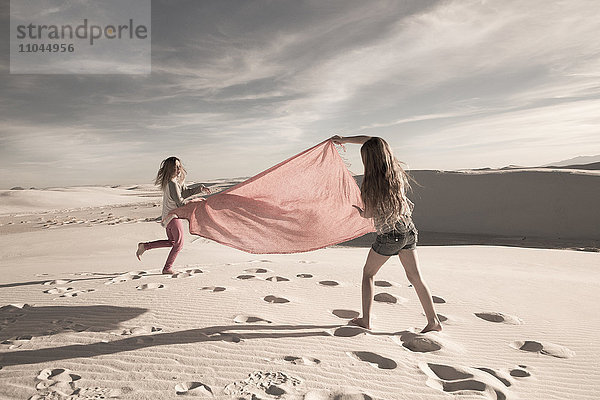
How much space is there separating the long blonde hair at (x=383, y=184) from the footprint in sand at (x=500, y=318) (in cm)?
195

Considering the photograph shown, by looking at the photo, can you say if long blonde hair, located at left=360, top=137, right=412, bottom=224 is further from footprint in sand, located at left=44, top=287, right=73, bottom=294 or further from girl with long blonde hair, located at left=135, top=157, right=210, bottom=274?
footprint in sand, located at left=44, top=287, right=73, bottom=294

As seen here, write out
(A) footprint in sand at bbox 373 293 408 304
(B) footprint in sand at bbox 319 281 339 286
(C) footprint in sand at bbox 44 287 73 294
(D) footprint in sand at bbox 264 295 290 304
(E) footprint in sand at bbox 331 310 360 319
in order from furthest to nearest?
(B) footprint in sand at bbox 319 281 339 286, (C) footprint in sand at bbox 44 287 73 294, (A) footprint in sand at bbox 373 293 408 304, (D) footprint in sand at bbox 264 295 290 304, (E) footprint in sand at bbox 331 310 360 319

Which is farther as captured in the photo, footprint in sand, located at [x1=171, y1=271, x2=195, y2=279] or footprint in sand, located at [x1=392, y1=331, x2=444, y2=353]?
footprint in sand, located at [x1=171, y1=271, x2=195, y2=279]

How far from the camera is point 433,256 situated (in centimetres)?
926

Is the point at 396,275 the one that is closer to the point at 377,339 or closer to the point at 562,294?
the point at 562,294

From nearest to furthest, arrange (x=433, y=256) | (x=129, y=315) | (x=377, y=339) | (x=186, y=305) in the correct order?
(x=377, y=339)
(x=129, y=315)
(x=186, y=305)
(x=433, y=256)

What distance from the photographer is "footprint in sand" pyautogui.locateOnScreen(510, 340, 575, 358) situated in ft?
10.6

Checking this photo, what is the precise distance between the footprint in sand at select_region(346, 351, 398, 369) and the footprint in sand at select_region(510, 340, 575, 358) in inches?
56.2

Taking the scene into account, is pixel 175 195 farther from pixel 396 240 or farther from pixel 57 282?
pixel 396 240

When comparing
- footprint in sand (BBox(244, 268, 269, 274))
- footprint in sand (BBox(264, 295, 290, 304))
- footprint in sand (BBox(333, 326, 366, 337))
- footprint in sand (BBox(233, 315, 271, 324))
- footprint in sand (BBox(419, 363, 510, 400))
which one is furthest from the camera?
footprint in sand (BBox(244, 268, 269, 274))

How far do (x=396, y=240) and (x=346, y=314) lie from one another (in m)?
1.33

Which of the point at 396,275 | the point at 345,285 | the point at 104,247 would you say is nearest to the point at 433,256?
the point at 396,275

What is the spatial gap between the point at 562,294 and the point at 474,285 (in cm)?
124

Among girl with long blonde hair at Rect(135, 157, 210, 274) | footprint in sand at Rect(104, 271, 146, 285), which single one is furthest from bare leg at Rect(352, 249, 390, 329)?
footprint in sand at Rect(104, 271, 146, 285)
